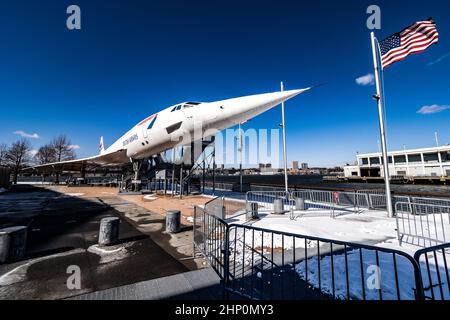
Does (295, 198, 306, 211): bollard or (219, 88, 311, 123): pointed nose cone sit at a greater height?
(219, 88, 311, 123): pointed nose cone

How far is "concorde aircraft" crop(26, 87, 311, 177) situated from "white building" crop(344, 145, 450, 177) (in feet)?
222

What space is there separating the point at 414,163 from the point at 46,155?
96714 mm

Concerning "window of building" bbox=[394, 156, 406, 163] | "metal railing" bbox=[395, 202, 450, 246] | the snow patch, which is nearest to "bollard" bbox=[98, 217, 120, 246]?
the snow patch

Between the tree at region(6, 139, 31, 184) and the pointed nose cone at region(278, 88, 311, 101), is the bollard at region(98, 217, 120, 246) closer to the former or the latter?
the pointed nose cone at region(278, 88, 311, 101)

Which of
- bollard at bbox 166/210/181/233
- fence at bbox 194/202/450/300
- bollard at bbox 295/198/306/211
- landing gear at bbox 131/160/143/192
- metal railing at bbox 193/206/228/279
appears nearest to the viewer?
fence at bbox 194/202/450/300

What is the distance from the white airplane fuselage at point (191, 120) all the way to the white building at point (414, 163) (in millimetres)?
67850

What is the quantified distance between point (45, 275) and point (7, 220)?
280 inches

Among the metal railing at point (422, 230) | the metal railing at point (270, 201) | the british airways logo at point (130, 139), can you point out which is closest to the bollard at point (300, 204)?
the metal railing at point (270, 201)

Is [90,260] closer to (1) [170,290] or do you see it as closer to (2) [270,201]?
(1) [170,290]

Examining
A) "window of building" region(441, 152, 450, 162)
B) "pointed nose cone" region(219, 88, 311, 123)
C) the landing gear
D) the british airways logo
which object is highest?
"window of building" region(441, 152, 450, 162)

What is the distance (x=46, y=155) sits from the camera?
4809cm

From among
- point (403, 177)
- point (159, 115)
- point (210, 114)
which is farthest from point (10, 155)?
point (403, 177)

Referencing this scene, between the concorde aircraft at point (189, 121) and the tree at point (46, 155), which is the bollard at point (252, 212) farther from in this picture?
the tree at point (46, 155)

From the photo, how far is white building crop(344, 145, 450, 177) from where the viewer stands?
167 feet
